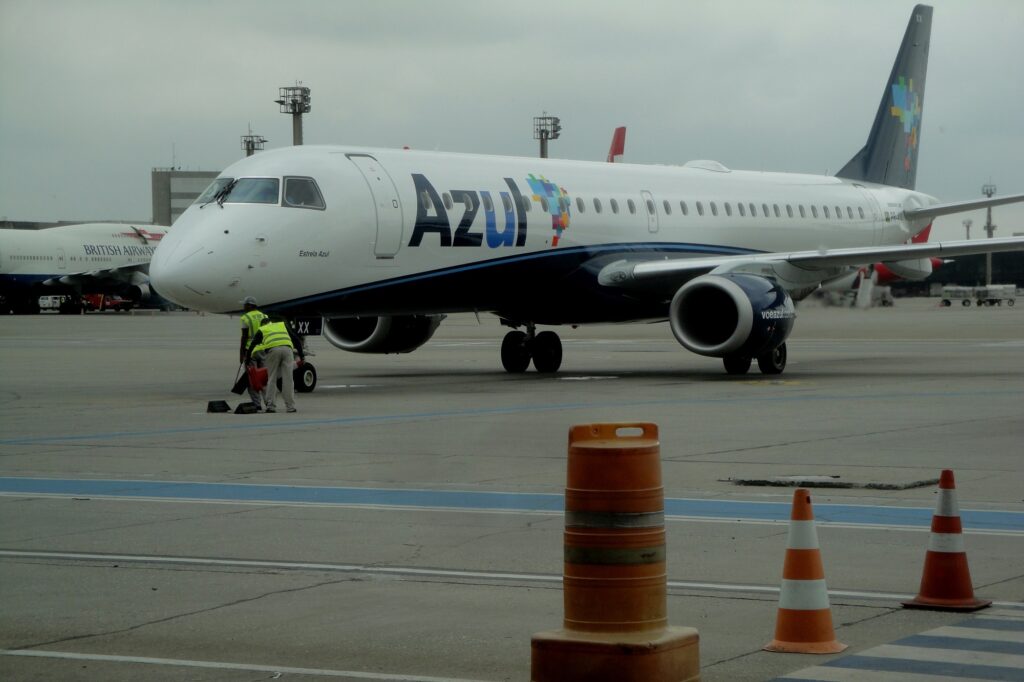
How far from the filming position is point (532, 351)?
29031 millimetres

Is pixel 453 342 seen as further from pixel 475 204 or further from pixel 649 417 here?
pixel 649 417

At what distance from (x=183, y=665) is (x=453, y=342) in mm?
Answer: 39210

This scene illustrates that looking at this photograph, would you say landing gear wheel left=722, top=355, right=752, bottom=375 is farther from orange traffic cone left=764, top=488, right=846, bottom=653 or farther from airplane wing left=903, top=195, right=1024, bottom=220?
orange traffic cone left=764, top=488, right=846, bottom=653

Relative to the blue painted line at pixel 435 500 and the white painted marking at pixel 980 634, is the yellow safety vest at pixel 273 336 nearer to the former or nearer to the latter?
the blue painted line at pixel 435 500

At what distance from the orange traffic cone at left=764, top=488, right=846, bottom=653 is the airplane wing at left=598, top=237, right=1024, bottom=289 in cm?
1968

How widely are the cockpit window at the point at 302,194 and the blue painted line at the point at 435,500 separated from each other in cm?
986

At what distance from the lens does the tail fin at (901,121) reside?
36500 mm

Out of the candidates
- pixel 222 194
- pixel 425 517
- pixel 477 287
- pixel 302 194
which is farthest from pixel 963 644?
pixel 477 287

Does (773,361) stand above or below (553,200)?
below

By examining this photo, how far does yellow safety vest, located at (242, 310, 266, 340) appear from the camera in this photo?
69.5 ft

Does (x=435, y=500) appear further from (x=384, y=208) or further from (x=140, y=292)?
(x=140, y=292)

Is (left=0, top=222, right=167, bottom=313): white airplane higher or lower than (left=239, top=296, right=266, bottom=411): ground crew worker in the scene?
higher

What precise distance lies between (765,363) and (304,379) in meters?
8.26

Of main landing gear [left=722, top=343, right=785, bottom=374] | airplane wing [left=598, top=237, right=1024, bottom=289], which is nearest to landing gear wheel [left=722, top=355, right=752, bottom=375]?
main landing gear [left=722, top=343, right=785, bottom=374]
